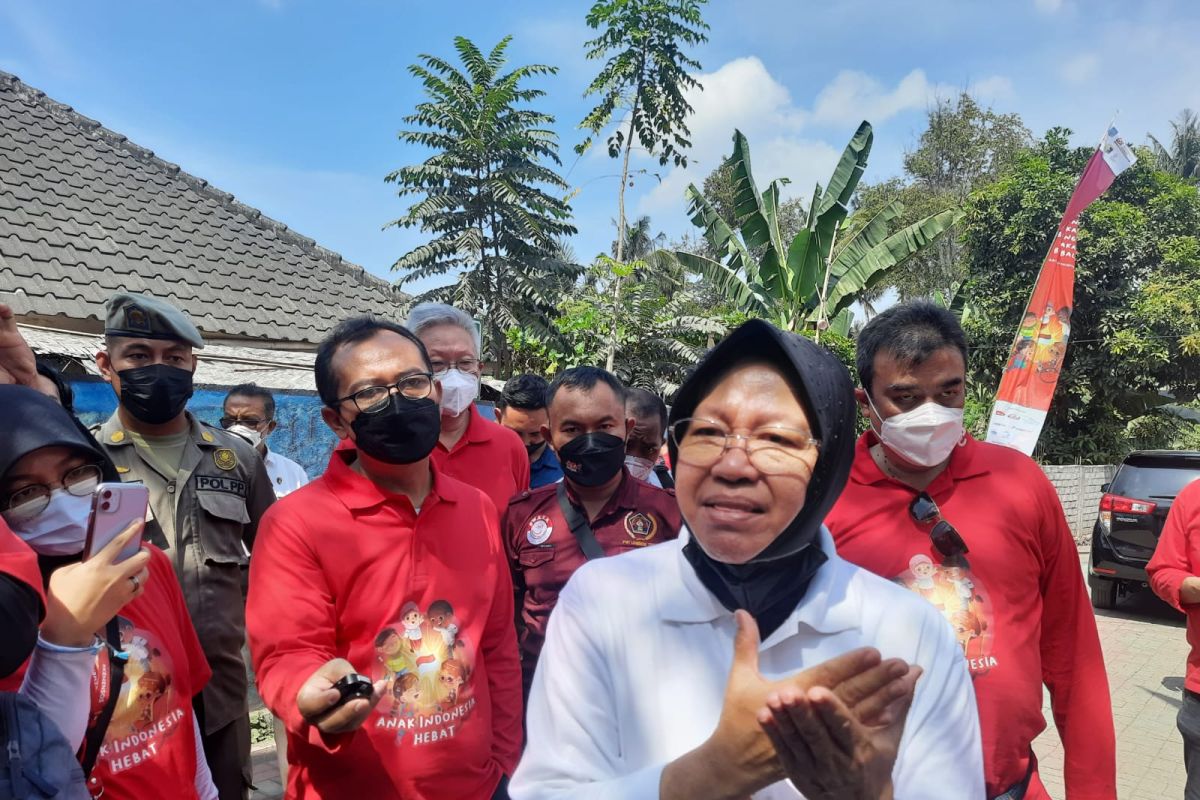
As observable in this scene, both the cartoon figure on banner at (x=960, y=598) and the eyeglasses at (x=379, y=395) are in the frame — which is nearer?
the cartoon figure on banner at (x=960, y=598)

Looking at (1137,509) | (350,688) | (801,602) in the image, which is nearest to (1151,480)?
(1137,509)

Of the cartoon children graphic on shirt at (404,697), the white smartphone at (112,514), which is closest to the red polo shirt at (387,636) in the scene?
the cartoon children graphic on shirt at (404,697)

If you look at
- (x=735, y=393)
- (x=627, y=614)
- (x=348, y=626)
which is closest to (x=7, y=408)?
(x=348, y=626)

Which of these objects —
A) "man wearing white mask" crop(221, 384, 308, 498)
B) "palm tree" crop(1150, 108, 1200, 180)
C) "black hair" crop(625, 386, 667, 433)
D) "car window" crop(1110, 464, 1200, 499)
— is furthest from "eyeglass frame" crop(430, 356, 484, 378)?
"palm tree" crop(1150, 108, 1200, 180)

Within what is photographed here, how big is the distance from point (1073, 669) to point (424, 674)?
5.63 ft

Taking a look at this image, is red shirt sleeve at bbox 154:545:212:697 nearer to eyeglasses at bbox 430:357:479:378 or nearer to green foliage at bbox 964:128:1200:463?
eyeglasses at bbox 430:357:479:378

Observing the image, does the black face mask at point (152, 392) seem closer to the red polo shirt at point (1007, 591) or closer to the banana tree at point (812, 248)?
the red polo shirt at point (1007, 591)

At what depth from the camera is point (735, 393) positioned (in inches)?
51.2

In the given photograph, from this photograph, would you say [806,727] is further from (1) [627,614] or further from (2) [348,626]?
(2) [348,626]

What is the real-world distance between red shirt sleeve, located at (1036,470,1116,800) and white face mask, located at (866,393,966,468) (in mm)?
279

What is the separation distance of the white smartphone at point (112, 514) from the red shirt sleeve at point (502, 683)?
91 cm

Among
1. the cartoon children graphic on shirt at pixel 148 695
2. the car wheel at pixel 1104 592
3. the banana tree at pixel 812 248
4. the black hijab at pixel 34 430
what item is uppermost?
the banana tree at pixel 812 248

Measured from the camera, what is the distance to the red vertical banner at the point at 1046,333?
943cm

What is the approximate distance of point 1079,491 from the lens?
45.8ft
